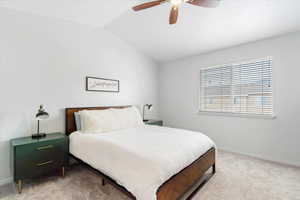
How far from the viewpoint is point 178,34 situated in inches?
124

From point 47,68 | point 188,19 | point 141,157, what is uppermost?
point 188,19

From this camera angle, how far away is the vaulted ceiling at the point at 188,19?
2.23 m

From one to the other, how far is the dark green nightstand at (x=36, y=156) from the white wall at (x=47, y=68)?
0.39 metres

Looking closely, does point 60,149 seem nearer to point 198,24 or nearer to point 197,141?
point 197,141

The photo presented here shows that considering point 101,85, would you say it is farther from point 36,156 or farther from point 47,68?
point 36,156

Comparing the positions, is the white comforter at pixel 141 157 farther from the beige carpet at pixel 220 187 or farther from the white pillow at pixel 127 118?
the white pillow at pixel 127 118

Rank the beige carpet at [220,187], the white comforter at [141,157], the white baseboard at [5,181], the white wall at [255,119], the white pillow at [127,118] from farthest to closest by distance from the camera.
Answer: the white pillow at [127,118]
the white wall at [255,119]
the white baseboard at [5,181]
the beige carpet at [220,187]
the white comforter at [141,157]

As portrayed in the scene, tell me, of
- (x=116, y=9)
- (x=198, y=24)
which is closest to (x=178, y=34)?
(x=198, y=24)

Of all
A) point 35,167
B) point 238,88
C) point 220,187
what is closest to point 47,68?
point 35,167

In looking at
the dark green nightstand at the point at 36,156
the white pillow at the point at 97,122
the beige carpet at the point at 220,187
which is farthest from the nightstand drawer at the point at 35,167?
the white pillow at the point at 97,122

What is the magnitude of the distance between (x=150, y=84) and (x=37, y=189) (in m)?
3.36

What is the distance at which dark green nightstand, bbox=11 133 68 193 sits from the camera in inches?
75.7

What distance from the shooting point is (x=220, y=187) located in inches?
80.4

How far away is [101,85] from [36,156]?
5.55 ft
